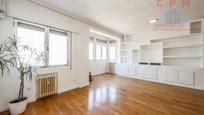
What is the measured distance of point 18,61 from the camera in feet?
8.13

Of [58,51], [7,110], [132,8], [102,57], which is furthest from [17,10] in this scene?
[102,57]

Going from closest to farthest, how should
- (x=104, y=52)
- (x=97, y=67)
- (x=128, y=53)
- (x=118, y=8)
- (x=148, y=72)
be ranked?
(x=118, y=8) < (x=148, y=72) < (x=128, y=53) < (x=97, y=67) < (x=104, y=52)

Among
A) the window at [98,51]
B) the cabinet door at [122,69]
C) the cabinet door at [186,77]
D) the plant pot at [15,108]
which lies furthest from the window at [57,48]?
the cabinet door at [186,77]

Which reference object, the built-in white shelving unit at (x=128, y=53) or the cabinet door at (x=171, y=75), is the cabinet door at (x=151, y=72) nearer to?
the cabinet door at (x=171, y=75)

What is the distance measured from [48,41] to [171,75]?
4949mm

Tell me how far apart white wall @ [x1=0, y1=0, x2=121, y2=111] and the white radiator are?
12 cm

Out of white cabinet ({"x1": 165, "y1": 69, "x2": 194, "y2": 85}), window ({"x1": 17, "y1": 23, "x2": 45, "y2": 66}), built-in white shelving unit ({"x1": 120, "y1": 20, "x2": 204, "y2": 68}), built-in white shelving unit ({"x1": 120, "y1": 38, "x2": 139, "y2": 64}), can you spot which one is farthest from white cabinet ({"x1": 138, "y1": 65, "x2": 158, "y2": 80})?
window ({"x1": 17, "y1": 23, "x2": 45, "y2": 66})

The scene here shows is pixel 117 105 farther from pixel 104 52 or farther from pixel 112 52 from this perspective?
pixel 112 52

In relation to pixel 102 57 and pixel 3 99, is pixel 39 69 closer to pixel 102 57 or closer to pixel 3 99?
pixel 3 99

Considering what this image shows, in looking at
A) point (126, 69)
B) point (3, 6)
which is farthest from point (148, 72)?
point (3, 6)

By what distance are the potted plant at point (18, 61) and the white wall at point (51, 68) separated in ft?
0.57

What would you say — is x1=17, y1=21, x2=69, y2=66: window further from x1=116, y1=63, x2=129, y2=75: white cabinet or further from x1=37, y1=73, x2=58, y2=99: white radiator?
x1=116, y1=63, x2=129, y2=75: white cabinet

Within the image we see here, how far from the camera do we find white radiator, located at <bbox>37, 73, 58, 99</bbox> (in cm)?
283

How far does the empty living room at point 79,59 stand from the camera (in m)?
2.30
